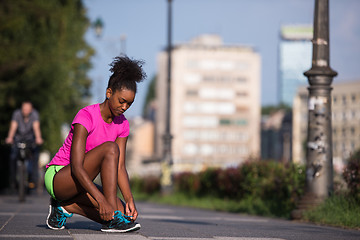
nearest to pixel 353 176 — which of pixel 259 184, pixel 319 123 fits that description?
pixel 319 123

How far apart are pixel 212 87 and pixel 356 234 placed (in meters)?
156

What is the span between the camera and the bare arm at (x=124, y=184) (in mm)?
6492

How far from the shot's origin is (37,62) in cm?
2219

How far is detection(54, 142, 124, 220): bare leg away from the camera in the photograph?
20.9 feet

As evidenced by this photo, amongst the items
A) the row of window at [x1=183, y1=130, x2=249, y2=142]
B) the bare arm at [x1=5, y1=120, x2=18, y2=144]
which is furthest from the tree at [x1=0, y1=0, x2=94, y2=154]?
the row of window at [x1=183, y1=130, x2=249, y2=142]

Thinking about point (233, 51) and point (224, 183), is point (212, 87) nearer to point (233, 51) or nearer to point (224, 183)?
point (233, 51)

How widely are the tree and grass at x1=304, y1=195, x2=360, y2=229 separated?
1280cm

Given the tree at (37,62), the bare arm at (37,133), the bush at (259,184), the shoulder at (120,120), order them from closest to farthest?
the shoulder at (120,120) → the bush at (259,184) → the bare arm at (37,133) → the tree at (37,62)

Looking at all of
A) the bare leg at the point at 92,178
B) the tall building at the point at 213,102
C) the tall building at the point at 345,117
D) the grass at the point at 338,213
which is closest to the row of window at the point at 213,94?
the tall building at the point at 213,102

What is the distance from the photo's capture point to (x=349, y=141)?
141500mm

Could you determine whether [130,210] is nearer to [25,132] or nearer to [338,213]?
[338,213]

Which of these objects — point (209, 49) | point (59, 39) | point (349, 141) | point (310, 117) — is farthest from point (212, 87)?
point (310, 117)

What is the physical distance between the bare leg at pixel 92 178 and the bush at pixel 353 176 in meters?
5.04

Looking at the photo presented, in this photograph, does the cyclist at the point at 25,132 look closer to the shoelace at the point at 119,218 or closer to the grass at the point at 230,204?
the grass at the point at 230,204
